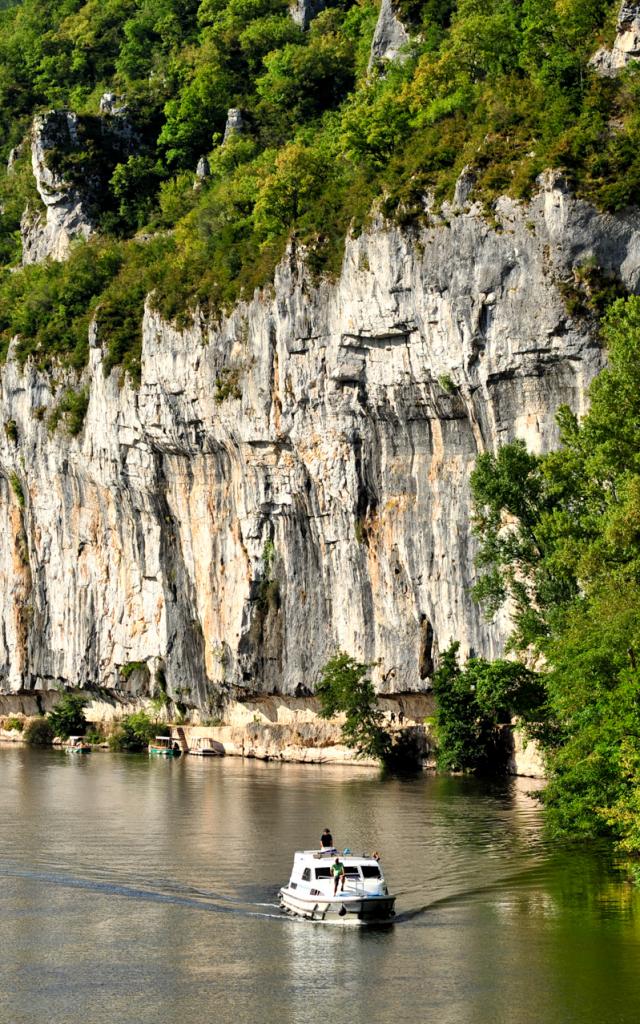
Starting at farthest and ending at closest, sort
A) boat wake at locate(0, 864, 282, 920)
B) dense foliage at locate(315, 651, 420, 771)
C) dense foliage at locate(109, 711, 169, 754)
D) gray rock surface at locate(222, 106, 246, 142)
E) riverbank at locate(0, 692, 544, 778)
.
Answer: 1. gray rock surface at locate(222, 106, 246, 142)
2. dense foliage at locate(109, 711, 169, 754)
3. dense foliage at locate(315, 651, 420, 771)
4. riverbank at locate(0, 692, 544, 778)
5. boat wake at locate(0, 864, 282, 920)

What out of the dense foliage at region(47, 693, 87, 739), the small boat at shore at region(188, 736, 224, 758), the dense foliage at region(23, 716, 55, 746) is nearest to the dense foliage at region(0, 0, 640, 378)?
the small boat at shore at region(188, 736, 224, 758)

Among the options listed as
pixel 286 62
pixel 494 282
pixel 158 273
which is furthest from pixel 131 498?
pixel 286 62

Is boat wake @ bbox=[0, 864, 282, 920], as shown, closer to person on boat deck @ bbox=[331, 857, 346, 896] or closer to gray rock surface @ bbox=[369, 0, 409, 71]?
person on boat deck @ bbox=[331, 857, 346, 896]

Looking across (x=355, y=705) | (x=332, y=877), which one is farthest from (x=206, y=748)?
(x=332, y=877)

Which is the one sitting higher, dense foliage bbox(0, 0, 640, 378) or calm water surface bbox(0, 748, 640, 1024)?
dense foliage bbox(0, 0, 640, 378)

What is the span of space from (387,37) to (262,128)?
15.0m

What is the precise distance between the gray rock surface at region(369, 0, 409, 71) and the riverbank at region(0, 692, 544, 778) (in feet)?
142

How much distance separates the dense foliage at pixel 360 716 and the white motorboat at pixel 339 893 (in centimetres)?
3054

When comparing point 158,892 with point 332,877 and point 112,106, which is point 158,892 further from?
point 112,106

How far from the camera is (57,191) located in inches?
4146

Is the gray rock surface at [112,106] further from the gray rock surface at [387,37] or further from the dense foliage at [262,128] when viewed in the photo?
the gray rock surface at [387,37]

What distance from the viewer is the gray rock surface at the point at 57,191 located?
105 meters

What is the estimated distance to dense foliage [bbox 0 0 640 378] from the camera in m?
58.5

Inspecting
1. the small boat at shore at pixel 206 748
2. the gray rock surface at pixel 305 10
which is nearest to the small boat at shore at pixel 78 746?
the small boat at shore at pixel 206 748
